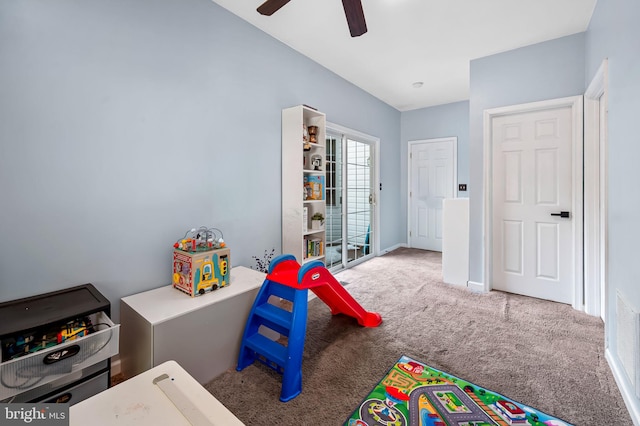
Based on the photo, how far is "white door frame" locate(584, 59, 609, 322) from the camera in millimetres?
2615

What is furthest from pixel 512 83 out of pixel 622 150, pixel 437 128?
pixel 437 128

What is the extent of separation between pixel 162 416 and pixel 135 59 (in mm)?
2147

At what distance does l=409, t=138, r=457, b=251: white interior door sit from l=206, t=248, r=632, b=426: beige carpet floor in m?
2.26

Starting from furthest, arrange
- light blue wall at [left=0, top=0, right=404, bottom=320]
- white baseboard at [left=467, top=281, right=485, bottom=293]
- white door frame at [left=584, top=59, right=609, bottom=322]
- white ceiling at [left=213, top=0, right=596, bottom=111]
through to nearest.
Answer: white baseboard at [left=467, top=281, right=485, bottom=293] → white door frame at [left=584, top=59, right=609, bottom=322] → white ceiling at [left=213, top=0, right=596, bottom=111] → light blue wall at [left=0, top=0, right=404, bottom=320]

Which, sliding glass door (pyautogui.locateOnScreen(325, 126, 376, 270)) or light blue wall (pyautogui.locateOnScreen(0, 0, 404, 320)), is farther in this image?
sliding glass door (pyautogui.locateOnScreen(325, 126, 376, 270))

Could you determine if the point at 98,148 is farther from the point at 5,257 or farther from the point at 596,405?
the point at 596,405

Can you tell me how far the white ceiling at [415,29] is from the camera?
2449 millimetres

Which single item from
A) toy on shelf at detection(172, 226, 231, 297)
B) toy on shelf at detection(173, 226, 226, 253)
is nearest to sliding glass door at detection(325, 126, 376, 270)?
toy on shelf at detection(173, 226, 226, 253)

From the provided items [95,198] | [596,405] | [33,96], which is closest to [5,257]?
[95,198]

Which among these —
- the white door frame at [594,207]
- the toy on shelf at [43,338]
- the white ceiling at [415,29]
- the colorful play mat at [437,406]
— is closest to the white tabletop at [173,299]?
the toy on shelf at [43,338]

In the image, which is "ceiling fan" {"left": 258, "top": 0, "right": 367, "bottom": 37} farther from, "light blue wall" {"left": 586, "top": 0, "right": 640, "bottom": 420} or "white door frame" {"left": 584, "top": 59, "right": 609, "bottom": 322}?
"white door frame" {"left": 584, "top": 59, "right": 609, "bottom": 322}

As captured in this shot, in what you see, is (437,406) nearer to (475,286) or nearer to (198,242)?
(198,242)

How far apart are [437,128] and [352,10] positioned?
4.09m

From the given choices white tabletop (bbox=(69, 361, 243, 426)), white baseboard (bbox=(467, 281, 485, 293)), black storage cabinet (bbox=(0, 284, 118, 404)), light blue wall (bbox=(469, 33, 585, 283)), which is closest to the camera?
white tabletop (bbox=(69, 361, 243, 426))
